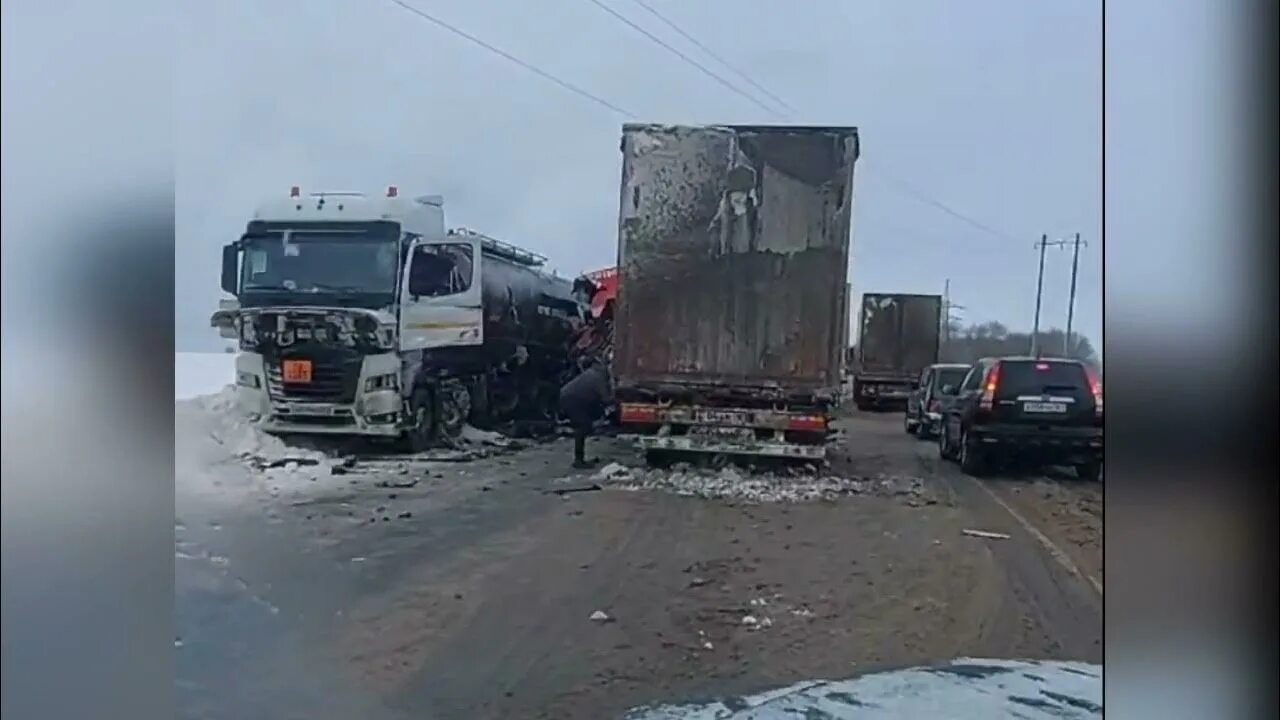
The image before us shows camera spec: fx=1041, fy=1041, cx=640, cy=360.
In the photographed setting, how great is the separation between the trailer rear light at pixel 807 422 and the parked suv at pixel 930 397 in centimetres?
13

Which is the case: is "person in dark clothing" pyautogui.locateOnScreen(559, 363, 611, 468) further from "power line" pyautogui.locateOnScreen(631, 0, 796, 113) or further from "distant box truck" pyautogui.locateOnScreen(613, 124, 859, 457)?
"power line" pyautogui.locateOnScreen(631, 0, 796, 113)

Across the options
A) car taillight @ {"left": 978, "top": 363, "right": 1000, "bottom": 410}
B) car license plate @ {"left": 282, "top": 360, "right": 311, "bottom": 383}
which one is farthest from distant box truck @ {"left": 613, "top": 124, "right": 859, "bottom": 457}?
car license plate @ {"left": 282, "top": 360, "right": 311, "bottom": 383}

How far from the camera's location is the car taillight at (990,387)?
1.64 m

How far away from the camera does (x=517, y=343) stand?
1688 millimetres

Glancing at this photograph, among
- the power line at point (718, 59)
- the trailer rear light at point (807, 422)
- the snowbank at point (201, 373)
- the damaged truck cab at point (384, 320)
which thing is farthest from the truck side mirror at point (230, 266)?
the trailer rear light at point (807, 422)

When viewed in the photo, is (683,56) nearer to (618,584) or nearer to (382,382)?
(382,382)

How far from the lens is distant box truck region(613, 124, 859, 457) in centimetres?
162

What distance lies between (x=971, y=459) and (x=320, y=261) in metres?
1.08

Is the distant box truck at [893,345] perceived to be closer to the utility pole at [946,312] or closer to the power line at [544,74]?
the utility pole at [946,312]

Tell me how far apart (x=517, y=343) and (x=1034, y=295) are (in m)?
0.81

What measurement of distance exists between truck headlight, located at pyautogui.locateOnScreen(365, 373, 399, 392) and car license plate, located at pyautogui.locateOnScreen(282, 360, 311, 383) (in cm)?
9

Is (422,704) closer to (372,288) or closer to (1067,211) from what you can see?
(372,288)
